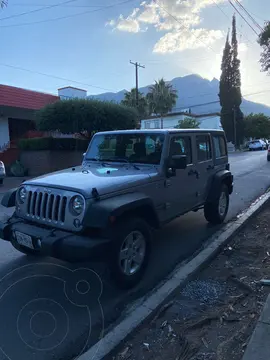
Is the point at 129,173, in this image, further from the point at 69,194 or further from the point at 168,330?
the point at 168,330

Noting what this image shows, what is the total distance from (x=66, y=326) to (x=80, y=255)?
70 cm

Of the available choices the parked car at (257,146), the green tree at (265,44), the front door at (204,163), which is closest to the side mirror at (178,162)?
the front door at (204,163)

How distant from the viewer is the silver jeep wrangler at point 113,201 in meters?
3.22

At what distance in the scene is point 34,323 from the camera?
303cm

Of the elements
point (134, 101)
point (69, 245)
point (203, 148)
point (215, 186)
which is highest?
point (134, 101)

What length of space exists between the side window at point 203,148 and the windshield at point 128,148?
1.15m

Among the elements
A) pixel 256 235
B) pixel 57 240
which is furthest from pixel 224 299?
pixel 256 235

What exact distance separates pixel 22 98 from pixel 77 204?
733 inches

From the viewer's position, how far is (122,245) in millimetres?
3451

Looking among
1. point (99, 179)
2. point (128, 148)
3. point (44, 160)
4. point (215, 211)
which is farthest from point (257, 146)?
point (99, 179)

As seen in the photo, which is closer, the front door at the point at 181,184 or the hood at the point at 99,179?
the hood at the point at 99,179

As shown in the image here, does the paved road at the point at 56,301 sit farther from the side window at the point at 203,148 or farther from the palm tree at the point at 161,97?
the palm tree at the point at 161,97

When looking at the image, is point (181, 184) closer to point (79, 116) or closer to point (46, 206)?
point (46, 206)

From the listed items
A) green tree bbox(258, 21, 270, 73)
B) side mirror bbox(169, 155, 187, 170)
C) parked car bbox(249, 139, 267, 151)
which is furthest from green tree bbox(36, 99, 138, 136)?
parked car bbox(249, 139, 267, 151)
